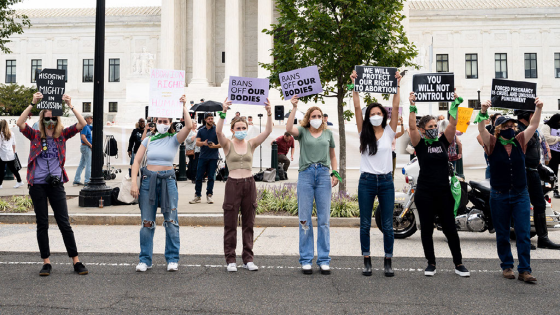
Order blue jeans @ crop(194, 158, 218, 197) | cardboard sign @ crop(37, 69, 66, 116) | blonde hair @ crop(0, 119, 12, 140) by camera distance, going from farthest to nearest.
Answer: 1. blonde hair @ crop(0, 119, 12, 140)
2. blue jeans @ crop(194, 158, 218, 197)
3. cardboard sign @ crop(37, 69, 66, 116)

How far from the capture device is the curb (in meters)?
9.73

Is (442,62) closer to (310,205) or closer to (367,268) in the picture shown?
(310,205)

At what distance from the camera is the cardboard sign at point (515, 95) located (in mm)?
6508

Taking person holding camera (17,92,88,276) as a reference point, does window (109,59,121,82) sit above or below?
above

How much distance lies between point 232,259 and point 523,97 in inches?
161

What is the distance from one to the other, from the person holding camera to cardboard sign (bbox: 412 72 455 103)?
448 cm

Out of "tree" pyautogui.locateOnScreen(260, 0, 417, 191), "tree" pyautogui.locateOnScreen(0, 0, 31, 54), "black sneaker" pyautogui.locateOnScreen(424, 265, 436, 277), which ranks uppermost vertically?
"tree" pyautogui.locateOnScreen(0, 0, 31, 54)

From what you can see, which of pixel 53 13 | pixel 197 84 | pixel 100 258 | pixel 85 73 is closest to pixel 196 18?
pixel 197 84

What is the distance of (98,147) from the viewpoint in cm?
1145

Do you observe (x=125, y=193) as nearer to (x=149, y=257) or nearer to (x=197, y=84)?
(x=149, y=257)

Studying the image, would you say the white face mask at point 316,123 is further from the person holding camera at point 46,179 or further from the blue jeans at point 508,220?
the person holding camera at point 46,179

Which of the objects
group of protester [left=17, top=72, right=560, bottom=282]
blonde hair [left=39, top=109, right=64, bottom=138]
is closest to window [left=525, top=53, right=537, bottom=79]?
group of protester [left=17, top=72, right=560, bottom=282]

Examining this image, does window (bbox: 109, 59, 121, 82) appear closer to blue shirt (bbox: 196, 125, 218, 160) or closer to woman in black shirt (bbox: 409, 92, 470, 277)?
blue shirt (bbox: 196, 125, 218, 160)

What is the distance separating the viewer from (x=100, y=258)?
22.9 feet
